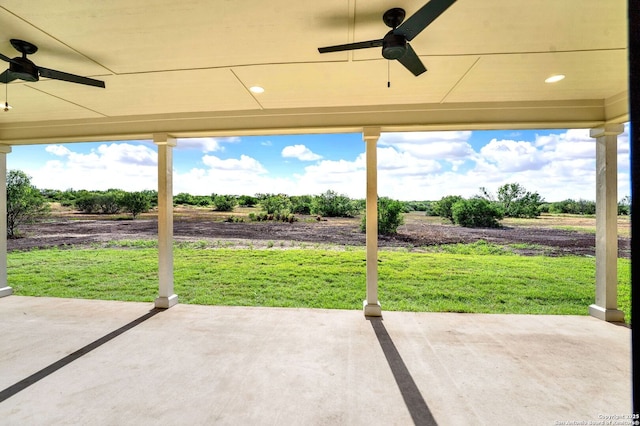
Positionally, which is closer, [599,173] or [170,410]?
[170,410]

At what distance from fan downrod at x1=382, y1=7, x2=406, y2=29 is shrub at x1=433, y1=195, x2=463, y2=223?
595 cm

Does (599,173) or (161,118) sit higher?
(161,118)

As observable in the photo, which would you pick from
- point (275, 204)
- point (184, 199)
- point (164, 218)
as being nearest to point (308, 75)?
point (164, 218)

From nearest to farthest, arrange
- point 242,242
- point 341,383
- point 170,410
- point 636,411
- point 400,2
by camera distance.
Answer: point 636,411 → point 400,2 → point 170,410 → point 341,383 → point 242,242

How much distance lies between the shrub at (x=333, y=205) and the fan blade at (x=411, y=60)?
5312 mm

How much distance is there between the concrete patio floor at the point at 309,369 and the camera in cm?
200

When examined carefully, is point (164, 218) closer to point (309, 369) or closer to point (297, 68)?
point (297, 68)

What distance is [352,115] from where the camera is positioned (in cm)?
369

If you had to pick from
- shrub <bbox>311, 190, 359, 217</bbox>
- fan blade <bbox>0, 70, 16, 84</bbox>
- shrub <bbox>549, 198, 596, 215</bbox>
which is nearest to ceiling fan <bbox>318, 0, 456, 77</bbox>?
fan blade <bbox>0, 70, 16, 84</bbox>

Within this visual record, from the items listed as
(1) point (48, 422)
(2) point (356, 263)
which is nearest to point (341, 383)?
(1) point (48, 422)

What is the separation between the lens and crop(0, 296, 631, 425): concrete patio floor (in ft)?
6.57

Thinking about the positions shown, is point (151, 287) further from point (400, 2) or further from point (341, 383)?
point (400, 2)

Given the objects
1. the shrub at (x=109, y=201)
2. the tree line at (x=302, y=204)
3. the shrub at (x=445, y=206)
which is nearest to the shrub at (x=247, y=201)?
the tree line at (x=302, y=204)

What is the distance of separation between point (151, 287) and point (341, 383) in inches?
206
